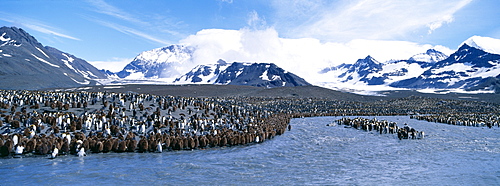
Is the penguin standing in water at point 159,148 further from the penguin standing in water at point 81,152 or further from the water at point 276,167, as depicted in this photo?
the penguin standing in water at point 81,152

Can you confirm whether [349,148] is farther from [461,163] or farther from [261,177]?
[261,177]

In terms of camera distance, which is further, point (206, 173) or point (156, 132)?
point (156, 132)

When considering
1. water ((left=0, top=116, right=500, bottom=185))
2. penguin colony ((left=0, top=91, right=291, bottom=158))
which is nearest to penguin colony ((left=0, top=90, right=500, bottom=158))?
penguin colony ((left=0, top=91, right=291, bottom=158))

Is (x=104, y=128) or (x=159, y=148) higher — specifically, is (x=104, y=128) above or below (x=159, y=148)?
above

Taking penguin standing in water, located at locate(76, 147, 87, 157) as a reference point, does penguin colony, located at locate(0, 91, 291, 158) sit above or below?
above

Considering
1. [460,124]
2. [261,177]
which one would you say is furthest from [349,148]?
[460,124]

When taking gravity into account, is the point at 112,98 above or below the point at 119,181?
above

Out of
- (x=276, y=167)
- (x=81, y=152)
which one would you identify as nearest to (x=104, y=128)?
(x=81, y=152)

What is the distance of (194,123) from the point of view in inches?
1086

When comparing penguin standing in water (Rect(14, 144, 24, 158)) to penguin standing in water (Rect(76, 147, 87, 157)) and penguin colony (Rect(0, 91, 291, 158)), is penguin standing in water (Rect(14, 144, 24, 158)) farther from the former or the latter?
penguin standing in water (Rect(76, 147, 87, 157))

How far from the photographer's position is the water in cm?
1456

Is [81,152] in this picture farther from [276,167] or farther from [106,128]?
[276,167]

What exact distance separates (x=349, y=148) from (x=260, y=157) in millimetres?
6871

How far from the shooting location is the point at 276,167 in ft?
56.7
